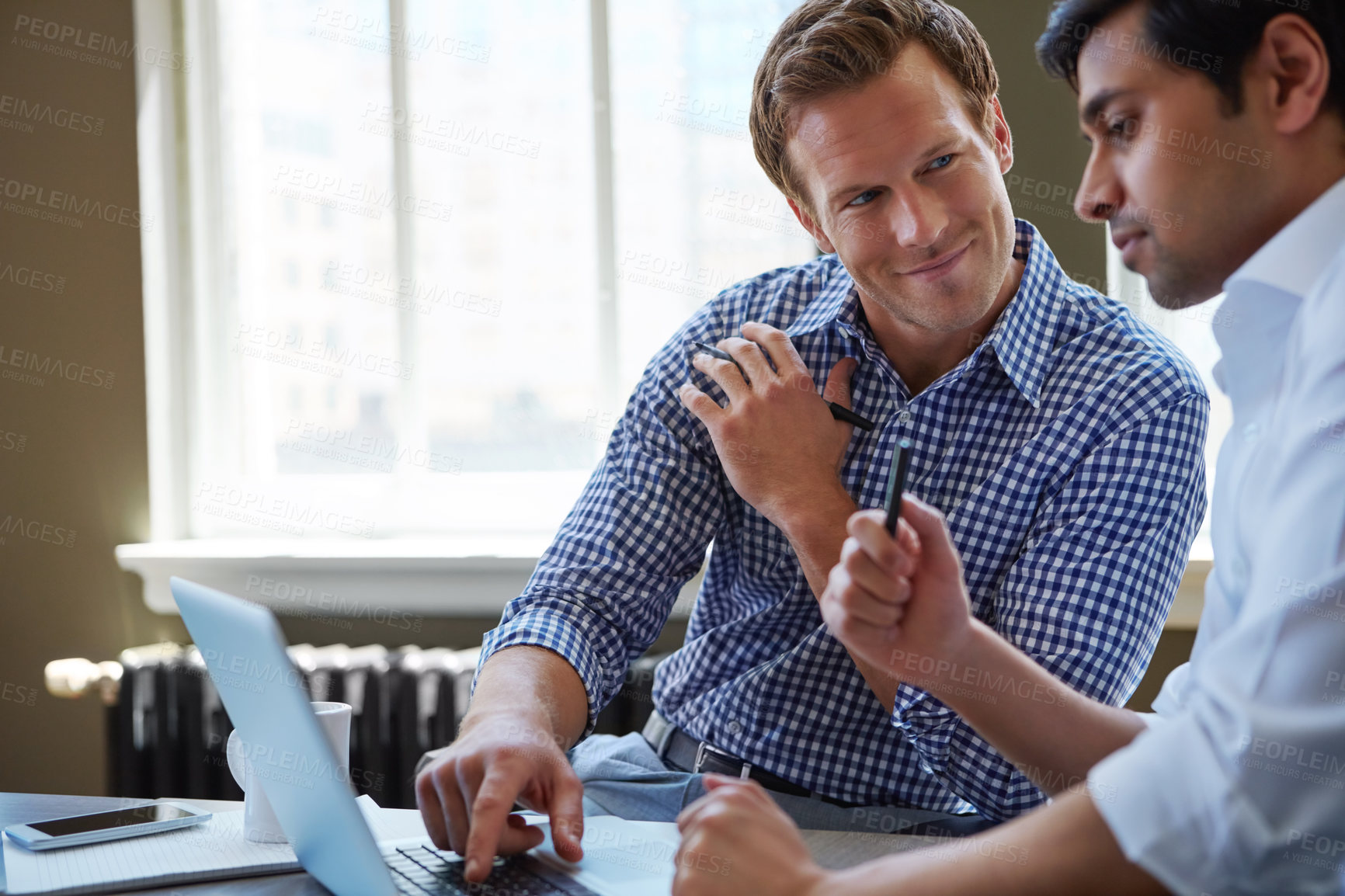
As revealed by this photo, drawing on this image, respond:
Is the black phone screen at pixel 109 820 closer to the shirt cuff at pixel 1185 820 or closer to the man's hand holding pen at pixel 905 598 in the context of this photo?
the man's hand holding pen at pixel 905 598

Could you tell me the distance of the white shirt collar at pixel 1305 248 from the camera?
73 centimetres

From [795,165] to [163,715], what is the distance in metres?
1.78

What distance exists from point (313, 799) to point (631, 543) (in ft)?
2.22

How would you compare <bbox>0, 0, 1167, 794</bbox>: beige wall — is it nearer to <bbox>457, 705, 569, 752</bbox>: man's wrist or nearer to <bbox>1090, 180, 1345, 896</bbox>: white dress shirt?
<bbox>457, 705, 569, 752</bbox>: man's wrist

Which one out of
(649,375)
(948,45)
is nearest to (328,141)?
(649,375)

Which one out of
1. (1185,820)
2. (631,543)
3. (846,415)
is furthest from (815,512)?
(1185,820)

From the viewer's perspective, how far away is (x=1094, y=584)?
1154 millimetres

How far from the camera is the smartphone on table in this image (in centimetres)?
95

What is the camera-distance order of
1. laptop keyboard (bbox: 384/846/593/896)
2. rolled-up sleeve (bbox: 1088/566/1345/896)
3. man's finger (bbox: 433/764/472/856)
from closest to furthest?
rolled-up sleeve (bbox: 1088/566/1345/896)
laptop keyboard (bbox: 384/846/593/896)
man's finger (bbox: 433/764/472/856)

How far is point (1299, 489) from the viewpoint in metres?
0.61

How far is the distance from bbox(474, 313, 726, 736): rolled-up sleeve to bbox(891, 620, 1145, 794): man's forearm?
0.50m

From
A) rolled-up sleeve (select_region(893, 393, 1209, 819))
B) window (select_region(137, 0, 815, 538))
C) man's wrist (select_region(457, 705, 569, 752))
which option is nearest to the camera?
man's wrist (select_region(457, 705, 569, 752))

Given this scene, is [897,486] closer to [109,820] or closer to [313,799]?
[313,799]

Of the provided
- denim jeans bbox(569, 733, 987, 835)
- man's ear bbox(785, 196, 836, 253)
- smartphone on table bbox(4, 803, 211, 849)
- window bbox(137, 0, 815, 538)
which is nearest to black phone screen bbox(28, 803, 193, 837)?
smartphone on table bbox(4, 803, 211, 849)
